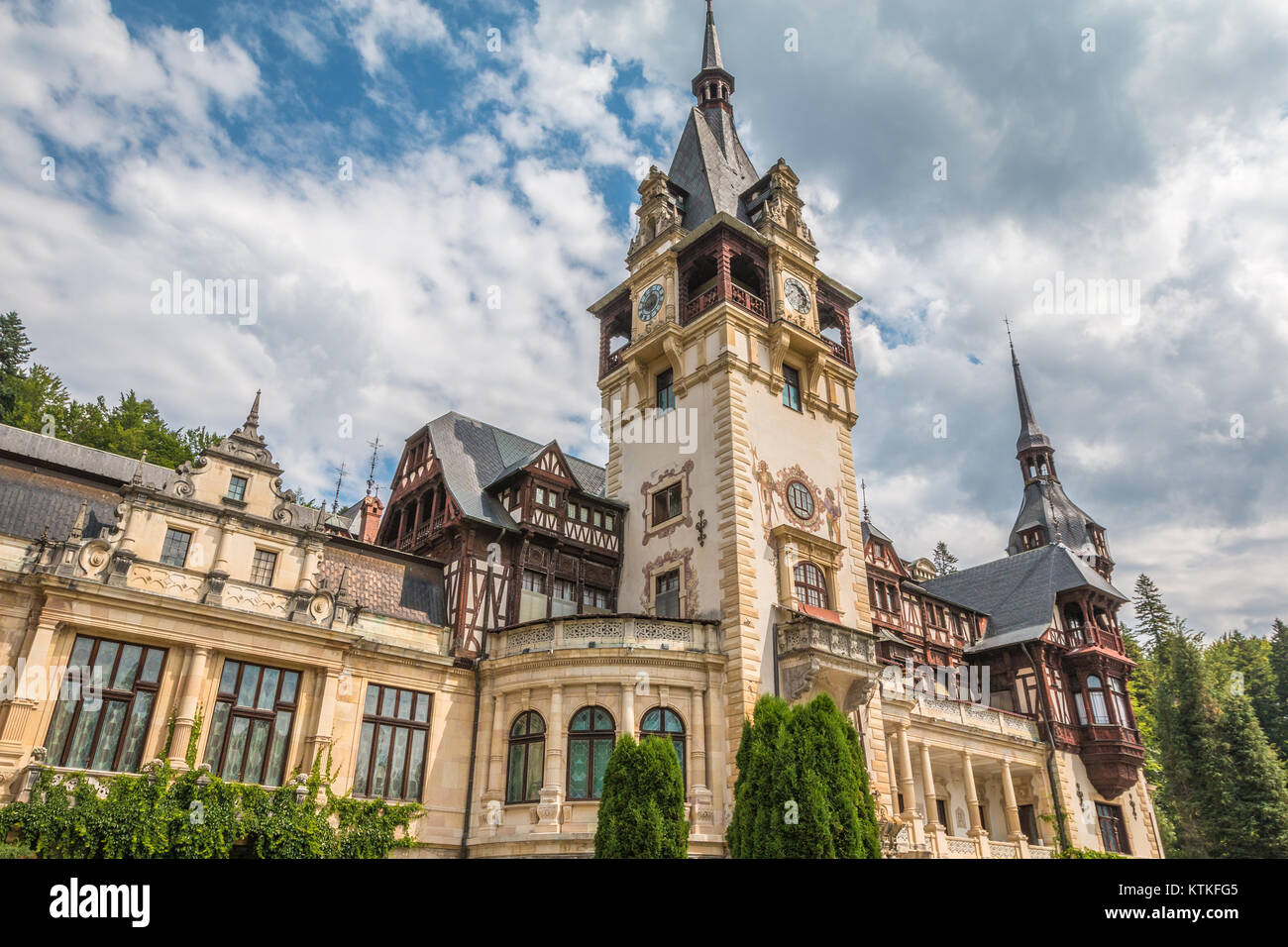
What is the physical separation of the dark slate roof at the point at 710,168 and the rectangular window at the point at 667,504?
38.2 feet

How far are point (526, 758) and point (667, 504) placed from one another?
10435mm

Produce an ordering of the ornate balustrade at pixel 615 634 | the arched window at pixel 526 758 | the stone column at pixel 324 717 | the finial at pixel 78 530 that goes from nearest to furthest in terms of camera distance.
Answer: the finial at pixel 78 530, the stone column at pixel 324 717, the arched window at pixel 526 758, the ornate balustrade at pixel 615 634

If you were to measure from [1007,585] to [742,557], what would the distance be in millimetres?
26978

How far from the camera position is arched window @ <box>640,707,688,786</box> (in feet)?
83.6

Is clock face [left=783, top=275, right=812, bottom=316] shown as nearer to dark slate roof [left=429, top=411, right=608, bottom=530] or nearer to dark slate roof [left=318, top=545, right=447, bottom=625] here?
dark slate roof [left=429, top=411, right=608, bottom=530]

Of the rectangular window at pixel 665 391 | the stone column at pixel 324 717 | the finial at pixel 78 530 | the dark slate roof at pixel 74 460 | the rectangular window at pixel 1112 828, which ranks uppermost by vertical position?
the rectangular window at pixel 665 391

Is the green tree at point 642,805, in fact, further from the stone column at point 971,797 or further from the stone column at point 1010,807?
the stone column at point 1010,807

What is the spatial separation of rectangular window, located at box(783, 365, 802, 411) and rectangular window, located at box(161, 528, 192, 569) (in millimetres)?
20664

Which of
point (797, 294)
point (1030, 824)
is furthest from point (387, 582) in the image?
point (1030, 824)

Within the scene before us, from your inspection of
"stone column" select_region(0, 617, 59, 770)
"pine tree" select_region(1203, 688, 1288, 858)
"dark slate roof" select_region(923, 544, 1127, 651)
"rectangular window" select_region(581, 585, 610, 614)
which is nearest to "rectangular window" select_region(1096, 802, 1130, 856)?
"pine tree" select_region(1203, 688, 1288, 858)

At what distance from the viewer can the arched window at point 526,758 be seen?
995 inches

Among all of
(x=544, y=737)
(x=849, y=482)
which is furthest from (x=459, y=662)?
(x=849, y=482)
